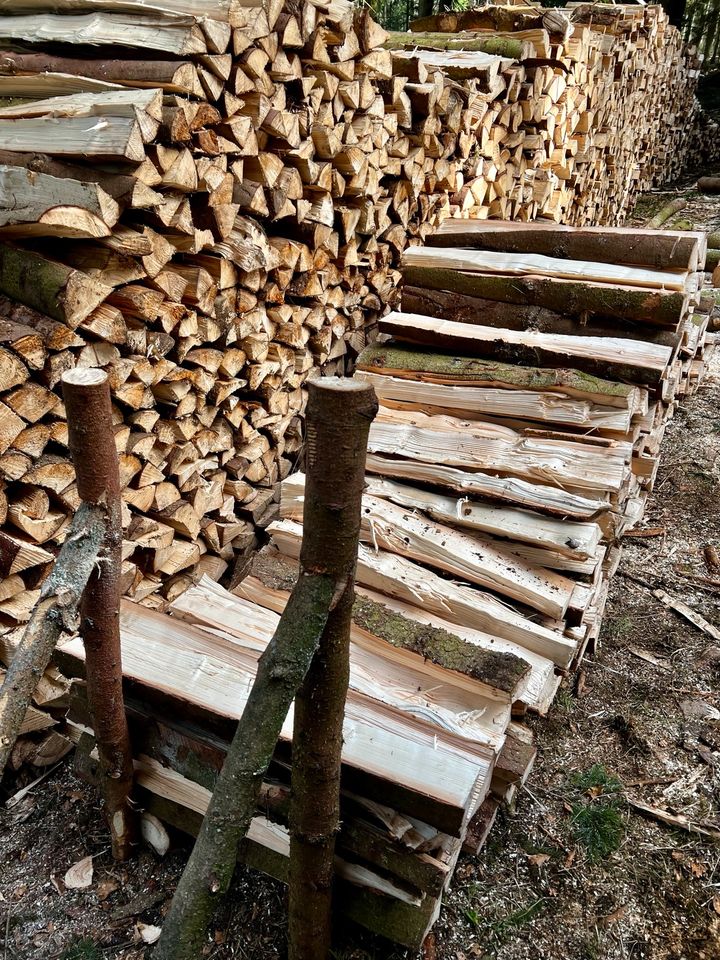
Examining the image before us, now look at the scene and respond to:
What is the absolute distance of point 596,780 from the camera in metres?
2.54

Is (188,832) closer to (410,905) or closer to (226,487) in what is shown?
(410,905)

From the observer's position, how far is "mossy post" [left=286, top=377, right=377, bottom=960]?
3.82 feet

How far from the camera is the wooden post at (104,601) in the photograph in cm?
141

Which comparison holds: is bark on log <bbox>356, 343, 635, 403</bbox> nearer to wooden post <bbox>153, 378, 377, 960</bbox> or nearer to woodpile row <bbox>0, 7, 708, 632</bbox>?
woodpile row <bbox>0, 7, 708, 632</bbox>

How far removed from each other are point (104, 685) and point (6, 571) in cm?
72

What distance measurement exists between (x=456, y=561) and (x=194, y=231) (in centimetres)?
159

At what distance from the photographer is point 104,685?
1848mm

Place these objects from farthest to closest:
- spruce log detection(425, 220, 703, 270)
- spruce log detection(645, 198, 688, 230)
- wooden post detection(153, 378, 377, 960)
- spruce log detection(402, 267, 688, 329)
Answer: spruce log detection(645, 198, 688, 230) < spruce log detection(425, 220, 703, 270) < spruce log detection(402, 267, 688, 329) < wooden post detection(153, 378, 377, 960)

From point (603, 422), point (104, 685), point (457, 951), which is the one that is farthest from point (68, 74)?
Answer: point (457, 951)

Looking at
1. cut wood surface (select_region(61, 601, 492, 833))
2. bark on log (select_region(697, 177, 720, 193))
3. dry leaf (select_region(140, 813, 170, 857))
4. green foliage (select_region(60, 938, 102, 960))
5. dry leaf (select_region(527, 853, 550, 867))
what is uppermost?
bark on log (select_region(697, 177, 720, 193))

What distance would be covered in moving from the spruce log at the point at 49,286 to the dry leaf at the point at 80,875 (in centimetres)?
175

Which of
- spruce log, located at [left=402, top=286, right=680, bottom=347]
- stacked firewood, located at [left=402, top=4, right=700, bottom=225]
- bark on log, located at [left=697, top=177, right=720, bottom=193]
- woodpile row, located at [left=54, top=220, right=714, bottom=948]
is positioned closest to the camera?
woodpile row, located at [left=54, top=220, right=714, bottom=948]

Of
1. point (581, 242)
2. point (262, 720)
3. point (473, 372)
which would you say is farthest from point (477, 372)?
point (262, 720)

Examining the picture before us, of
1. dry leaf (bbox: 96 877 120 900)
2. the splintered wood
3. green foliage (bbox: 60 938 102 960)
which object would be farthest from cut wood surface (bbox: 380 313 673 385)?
green foliage (bbox: 60 938 102 960)
